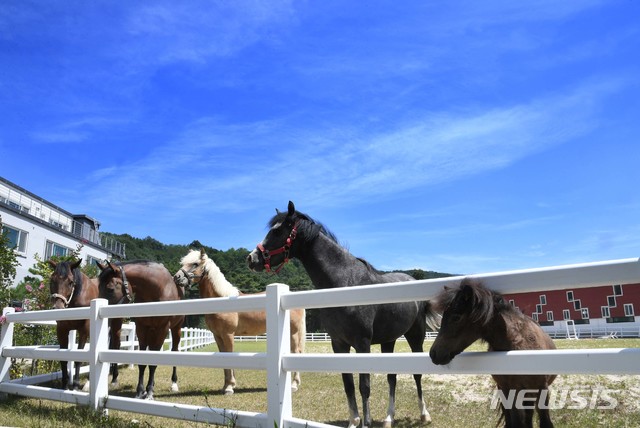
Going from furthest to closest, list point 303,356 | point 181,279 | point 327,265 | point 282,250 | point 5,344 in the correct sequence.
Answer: point 181,279 → point 5,344 → point 282,250 → point 327,265 → point 303,356

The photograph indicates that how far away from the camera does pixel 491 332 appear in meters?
2.74

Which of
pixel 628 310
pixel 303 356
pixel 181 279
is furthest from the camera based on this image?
pixel 628 310

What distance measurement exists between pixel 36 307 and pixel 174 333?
4.12 meters

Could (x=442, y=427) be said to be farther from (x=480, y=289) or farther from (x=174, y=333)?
(x=174, y=333)

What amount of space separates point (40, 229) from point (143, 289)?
27.2 m

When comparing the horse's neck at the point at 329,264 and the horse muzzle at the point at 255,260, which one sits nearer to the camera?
the horse's neck at the point at 329,264

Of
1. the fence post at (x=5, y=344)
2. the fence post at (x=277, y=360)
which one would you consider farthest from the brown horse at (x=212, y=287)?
the fence post at (x=277, y=360)

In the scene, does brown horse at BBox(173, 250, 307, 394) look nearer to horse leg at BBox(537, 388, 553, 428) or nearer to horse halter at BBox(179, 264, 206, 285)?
horse halter at BBox(179, 264, 206, 285)

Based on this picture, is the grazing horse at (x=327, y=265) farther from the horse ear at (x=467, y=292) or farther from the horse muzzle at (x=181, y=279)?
the horse muzzle at (x=181, y=279)

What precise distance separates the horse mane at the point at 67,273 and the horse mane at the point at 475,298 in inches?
267

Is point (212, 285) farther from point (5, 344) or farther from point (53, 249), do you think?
point (53, 249)

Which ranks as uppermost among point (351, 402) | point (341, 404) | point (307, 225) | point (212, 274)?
point (307, 225)

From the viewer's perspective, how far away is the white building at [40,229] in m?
27.6

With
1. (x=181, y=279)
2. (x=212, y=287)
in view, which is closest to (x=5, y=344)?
(x=181, y=279)
